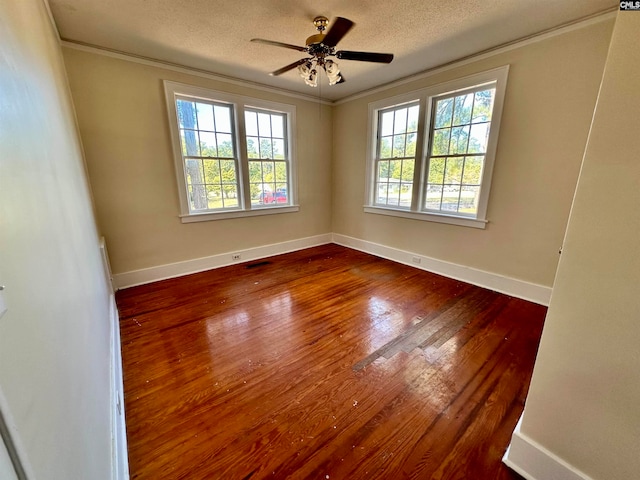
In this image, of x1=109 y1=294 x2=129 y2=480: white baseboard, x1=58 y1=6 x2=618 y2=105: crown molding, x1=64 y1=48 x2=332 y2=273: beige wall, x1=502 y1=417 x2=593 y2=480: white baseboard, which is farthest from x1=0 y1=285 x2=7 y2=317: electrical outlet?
x1=64 y1=48 x2=332 y2=273: beige wall

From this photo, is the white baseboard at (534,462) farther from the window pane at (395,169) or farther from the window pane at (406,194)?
the window pane at (395,169)

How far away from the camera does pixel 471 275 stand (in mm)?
3246

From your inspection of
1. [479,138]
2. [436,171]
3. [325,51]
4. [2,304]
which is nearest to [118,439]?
[2,304]

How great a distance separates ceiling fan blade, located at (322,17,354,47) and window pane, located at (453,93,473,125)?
1854mm

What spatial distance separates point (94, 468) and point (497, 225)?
3.53 meters

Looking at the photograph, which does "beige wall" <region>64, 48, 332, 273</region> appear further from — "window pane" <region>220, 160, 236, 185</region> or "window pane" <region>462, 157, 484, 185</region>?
"window pane" <region>462, 157, 484, 185</region>

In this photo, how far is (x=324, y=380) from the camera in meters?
1.78

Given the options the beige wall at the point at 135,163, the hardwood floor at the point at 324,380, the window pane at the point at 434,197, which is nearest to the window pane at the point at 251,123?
the beige wall at the point at 135,163

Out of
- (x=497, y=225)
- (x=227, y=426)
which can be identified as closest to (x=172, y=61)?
(x=227, y=426)

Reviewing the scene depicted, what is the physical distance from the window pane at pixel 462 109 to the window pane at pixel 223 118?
114 inches

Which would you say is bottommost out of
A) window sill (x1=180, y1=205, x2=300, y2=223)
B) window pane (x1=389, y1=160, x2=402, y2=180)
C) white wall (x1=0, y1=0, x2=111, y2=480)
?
window sill (x1=180, y1=205, x2=300, y2=223)

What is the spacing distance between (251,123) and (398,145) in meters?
2.15

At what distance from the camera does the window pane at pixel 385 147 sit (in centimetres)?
396

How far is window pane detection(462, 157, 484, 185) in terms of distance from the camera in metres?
3.04
